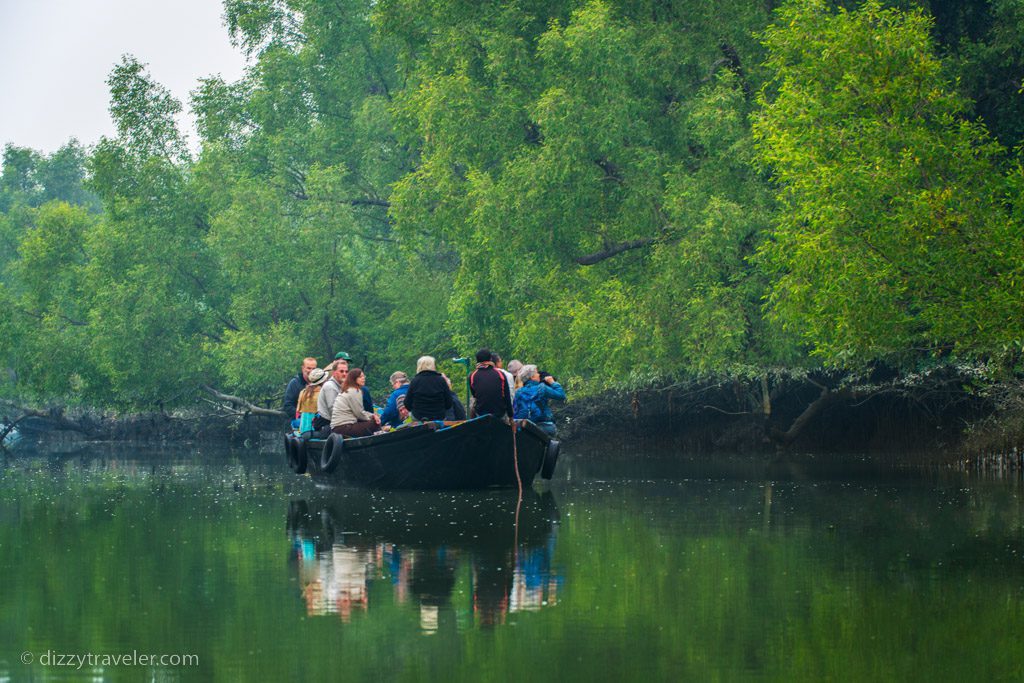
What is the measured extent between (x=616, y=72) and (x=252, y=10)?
2019cm

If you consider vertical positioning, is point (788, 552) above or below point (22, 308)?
below

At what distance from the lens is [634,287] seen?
3039cm

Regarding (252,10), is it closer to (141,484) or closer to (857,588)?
(141,484)

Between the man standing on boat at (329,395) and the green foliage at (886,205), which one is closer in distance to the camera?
the man standing on boat at (329,395)

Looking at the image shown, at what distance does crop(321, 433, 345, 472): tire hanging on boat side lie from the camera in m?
21.0

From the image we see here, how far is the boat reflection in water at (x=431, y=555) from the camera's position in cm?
997

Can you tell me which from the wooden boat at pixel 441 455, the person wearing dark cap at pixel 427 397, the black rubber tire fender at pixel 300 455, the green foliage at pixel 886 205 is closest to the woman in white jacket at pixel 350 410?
the wooden boat at pixel 441 455

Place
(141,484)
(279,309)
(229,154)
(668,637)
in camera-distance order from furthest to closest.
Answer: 1. (229,154)
2. (279,309)
3. (141,484)
4. (668,637)

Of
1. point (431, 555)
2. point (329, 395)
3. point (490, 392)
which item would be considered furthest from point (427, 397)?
point (431, 555)

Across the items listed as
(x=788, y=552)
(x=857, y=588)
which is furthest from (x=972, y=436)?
(x=857, y=588)

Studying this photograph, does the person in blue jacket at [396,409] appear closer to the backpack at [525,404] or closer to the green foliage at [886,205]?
the backpack at [525,404]

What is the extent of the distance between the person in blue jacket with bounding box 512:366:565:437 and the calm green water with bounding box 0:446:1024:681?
10.5 feet

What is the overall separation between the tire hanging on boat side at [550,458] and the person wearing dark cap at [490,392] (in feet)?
5.31

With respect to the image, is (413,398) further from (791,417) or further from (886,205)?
(791,417)
